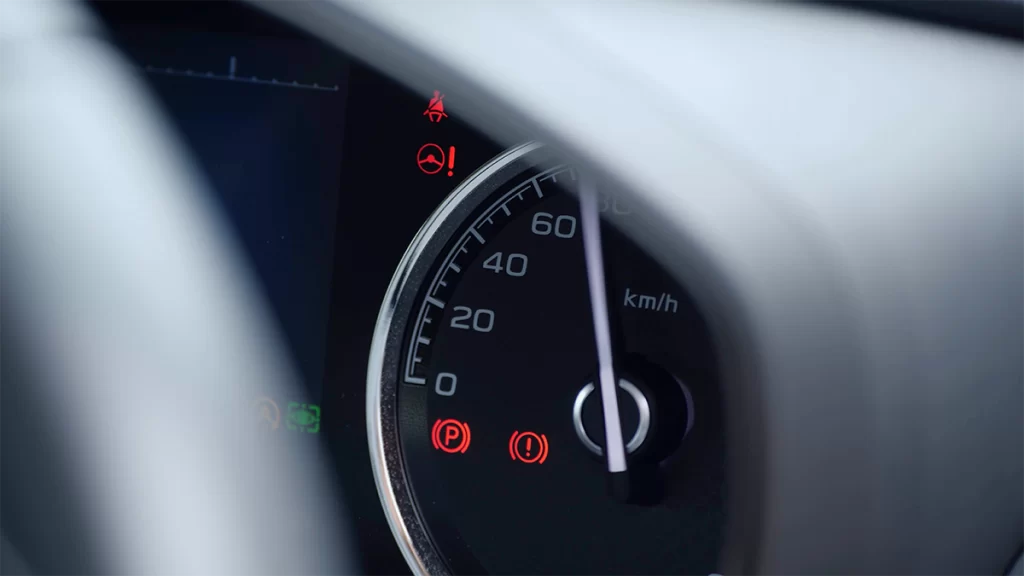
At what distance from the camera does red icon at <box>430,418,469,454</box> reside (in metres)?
1.00

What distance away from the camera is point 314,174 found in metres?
1.12

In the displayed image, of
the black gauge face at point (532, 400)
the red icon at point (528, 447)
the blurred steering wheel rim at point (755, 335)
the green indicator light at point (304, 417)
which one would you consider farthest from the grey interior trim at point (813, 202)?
the green indicator light at point (304, 417)

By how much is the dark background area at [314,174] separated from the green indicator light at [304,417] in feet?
0.04

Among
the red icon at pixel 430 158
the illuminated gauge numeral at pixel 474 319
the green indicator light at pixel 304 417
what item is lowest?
the green indicator light at pixel 304 417

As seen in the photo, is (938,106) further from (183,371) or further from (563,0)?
(183,371)

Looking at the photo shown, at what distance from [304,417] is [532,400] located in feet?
0.73

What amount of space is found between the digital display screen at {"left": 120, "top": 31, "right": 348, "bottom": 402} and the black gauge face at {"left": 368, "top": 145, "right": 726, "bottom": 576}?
0.13 meters

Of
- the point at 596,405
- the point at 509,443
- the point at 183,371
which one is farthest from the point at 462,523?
the point at 183,371

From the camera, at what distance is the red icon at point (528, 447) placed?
3.19ft

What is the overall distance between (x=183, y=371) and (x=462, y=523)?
1.27 ft

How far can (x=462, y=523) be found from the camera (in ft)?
3.32

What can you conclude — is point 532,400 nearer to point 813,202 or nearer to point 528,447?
point 528,447

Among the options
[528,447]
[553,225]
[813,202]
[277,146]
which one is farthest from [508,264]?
[813,202]

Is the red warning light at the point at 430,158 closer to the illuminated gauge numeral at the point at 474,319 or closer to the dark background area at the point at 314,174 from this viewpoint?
the dark background area at the point at 314,174
